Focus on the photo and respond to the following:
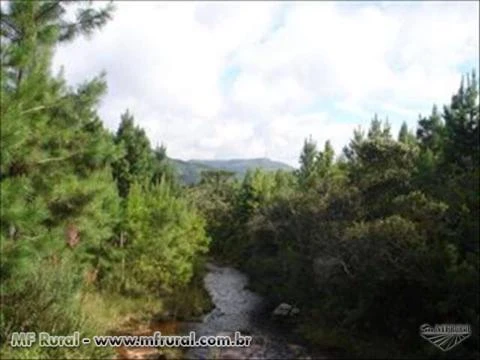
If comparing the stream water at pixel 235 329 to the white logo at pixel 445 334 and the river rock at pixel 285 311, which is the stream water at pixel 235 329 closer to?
the river rock at pixel 285 311

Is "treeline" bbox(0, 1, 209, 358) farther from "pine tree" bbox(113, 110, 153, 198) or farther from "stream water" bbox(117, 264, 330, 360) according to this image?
"pine tree" bbox(113, 110, 153, 198)

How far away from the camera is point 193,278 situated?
33.9 meters

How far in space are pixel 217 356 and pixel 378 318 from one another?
6.42 metres

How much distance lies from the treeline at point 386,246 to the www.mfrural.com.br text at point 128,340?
3.66m

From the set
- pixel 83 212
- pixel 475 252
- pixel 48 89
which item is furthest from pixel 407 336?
pixel 48 89

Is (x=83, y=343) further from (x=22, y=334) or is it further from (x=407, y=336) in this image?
(x=407, y=336)

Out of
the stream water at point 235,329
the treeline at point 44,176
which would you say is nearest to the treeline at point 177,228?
the treeline at point 44,176

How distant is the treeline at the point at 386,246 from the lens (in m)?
17.9

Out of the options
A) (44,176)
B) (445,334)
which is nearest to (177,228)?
(445,334)

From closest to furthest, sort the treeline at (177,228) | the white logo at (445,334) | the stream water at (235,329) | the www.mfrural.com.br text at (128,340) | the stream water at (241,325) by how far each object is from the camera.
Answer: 1. the treeline at (177,228)
2. the www.mfrural.com.br text at (128,340)
3. the white logo at (445,334)
4. the stream water at (235,329)
5. the stream water at (241,325)

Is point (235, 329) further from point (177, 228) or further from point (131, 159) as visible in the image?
point (131, 159)

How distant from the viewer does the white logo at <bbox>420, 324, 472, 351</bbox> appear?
656 inches

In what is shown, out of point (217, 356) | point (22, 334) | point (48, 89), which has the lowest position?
point (217, 356)

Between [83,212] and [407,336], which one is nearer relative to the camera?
[83,212]
